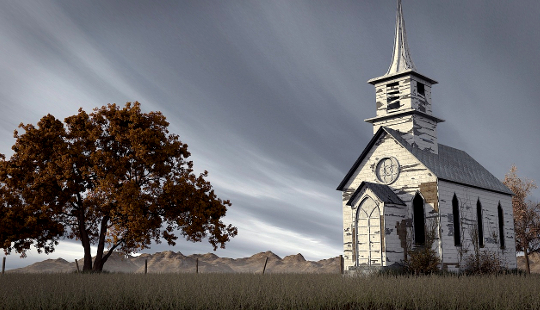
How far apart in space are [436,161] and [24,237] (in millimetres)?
24437

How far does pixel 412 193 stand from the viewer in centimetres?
2692

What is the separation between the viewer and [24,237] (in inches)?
1123

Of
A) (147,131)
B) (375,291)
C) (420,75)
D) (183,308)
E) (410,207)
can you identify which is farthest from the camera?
(420,75)

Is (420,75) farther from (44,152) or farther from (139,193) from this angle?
(44,152)

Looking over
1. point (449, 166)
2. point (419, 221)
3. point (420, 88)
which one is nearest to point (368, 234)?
point (419, 221)

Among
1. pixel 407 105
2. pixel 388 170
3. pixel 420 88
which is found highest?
pixel 420 88

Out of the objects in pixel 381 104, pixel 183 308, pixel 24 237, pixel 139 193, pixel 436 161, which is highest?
pixel 381 104

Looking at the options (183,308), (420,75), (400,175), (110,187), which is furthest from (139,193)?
(420,75)

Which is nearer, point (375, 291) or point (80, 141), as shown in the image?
point (375, 291)

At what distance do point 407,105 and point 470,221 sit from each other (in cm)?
778

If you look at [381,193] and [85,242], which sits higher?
[381,193]

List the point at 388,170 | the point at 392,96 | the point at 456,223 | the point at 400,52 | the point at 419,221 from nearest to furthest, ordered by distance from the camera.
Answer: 1. the point at 419,221
2. the point at 456,223
3. the point at 388,170
4. the point at 392,96
5. the point at 400,52

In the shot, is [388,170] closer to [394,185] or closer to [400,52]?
[394,185]

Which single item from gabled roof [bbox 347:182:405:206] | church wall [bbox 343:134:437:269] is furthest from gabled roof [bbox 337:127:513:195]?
gabled roof [bbox 347:182:405:206]
